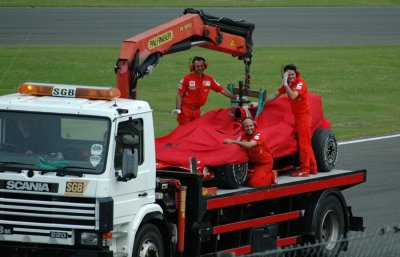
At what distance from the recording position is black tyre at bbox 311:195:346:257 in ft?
50.5

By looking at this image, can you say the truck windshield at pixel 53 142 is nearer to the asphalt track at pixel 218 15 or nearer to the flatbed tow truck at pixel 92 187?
the flatbed tow truck at pixel 92 187

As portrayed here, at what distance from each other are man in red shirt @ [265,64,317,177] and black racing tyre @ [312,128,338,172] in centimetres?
23

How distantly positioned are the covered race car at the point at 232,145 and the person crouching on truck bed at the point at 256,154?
0.45ft

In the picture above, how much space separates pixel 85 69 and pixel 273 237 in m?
26.3

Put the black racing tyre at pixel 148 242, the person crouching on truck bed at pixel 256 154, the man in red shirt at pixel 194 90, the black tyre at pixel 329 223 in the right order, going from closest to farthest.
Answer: the black racing tyre at pixel 148 242
the person crouching on truck bed at pixel 256 154
the black tyre at pixel 329 223
the man in red shirt at pixel 194 90

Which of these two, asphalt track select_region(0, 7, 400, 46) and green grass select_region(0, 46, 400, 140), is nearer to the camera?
green grass select_region(0, 46, 400, 140)

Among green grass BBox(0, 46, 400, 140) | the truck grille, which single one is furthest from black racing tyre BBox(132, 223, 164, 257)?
green grass BBox(0, 46, 400, 140)

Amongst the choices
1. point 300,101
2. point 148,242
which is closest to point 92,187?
point 148,242

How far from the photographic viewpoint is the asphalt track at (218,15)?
4453 centimetres

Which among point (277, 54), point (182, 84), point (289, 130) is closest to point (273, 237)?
point (289, 130)

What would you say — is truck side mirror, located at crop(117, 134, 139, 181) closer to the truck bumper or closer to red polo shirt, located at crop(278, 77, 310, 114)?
the truck bumper

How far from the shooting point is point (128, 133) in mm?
12531

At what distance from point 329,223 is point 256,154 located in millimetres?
1975

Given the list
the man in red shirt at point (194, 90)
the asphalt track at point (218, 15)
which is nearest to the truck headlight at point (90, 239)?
the man in red shirt at point (194, 90)
